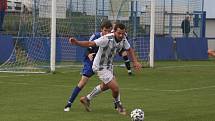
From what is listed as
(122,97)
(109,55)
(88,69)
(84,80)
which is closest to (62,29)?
(122,97)

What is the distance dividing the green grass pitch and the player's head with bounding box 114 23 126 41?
1.52 m

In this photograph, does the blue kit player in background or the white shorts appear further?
the blue kit player in background

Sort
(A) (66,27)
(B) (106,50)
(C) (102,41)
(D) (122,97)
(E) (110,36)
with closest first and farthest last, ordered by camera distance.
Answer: (C) (102,41) < (E) (110,36) < (B) (106,50) < (D) (122,97) < (A) (66,27)

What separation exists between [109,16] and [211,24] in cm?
2130

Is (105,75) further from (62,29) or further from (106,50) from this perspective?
(62,29)

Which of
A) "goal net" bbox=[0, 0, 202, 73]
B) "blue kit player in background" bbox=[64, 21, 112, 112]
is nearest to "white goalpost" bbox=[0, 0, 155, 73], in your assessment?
"goal net" bbox=[0, 0, 202, 73]

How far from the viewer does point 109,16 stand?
32.1m

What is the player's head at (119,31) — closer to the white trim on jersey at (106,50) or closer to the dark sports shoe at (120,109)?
the white trim on jersey at (106,50)

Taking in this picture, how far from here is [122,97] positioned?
17.5m

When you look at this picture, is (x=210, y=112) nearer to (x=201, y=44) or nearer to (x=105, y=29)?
(x=105, y=29)

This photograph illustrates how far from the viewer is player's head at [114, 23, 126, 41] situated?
1405 cm

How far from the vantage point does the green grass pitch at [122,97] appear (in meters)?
13.8

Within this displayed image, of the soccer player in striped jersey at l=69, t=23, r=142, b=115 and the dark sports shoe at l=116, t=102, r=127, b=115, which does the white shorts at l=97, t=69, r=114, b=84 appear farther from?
the dark sports shoe at l=116, t=102, r=127, b=115

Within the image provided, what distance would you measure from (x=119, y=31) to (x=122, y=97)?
372cm
